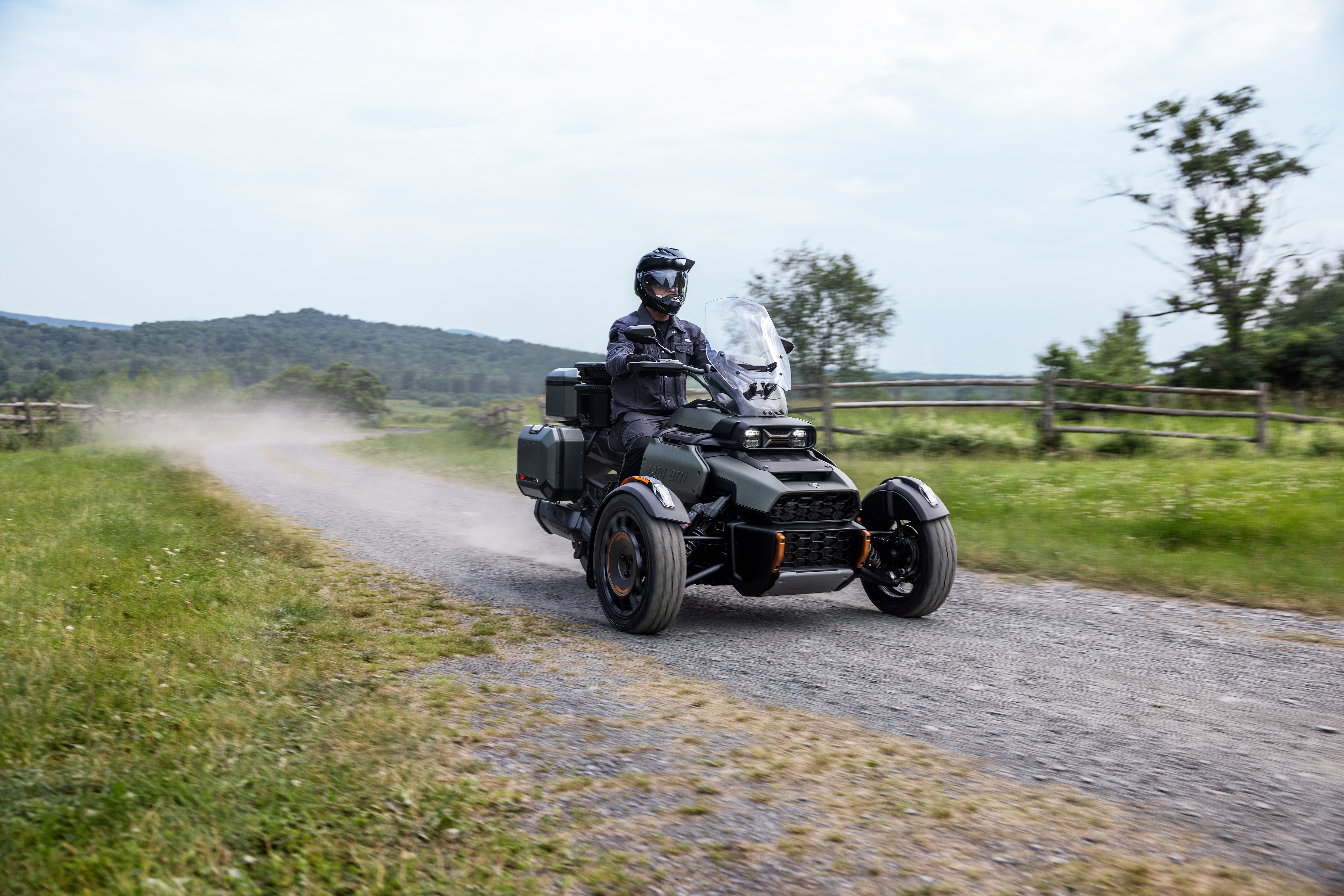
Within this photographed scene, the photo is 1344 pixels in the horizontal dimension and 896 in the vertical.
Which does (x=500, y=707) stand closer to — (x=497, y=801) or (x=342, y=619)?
(x=497, y=801)

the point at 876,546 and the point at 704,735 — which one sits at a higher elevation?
the point at 876,546

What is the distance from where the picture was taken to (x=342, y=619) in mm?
5914

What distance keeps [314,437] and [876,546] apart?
35.5 meters

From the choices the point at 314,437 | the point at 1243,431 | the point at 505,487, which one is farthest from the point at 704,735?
the point at 314,437

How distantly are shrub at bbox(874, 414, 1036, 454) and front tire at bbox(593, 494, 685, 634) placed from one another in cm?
1061

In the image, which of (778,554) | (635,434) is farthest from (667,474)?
(778,554)

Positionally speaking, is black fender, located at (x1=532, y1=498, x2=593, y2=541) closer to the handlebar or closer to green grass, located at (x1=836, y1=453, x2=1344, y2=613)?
the handlebar

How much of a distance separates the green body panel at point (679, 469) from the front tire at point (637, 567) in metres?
0.44

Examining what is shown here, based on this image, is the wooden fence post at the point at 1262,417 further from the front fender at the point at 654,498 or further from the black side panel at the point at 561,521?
the front fender at the point at 654,498

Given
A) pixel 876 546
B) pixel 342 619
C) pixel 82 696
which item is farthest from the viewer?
pixel 876 546

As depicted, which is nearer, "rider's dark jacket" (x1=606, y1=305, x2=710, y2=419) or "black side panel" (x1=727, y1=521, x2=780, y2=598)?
"black side panel" (x1=727, y1=521, x2=780, y2=598)

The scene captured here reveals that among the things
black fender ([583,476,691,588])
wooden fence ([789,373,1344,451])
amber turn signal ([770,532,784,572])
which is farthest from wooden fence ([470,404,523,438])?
amber turn signal ([770,532,784,572])

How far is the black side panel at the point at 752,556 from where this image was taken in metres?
5.69

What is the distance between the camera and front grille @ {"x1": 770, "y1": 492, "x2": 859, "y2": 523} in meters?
5.80
